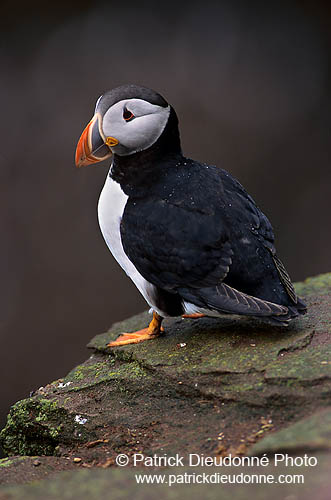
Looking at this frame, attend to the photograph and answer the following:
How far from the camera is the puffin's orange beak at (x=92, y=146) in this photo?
3771mm

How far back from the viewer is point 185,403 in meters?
3.34

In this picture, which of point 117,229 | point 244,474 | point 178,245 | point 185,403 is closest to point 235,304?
point 178,245

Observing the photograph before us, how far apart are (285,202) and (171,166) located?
4.26 metres

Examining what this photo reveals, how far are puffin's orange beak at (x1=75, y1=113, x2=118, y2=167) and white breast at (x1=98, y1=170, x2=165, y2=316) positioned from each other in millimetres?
204

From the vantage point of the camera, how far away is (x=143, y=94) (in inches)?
147

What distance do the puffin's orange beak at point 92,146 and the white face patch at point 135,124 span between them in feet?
0.17

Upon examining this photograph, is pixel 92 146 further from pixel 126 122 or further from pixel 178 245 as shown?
pixel 178 245

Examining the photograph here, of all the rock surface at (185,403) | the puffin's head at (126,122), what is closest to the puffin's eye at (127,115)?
the puffin's head at (126,122)

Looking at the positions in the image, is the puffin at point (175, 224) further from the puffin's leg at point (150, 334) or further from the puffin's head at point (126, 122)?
the puffin's leg at point (150, 334)

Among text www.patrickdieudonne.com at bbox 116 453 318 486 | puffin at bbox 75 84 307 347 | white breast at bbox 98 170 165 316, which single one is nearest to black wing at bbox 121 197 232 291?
puffin at bbox 75 84 307 347

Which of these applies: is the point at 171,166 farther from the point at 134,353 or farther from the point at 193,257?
the point at 134,353

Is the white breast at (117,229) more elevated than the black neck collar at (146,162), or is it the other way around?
the black neck collar at (146,162)

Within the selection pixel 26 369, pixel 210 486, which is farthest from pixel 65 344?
pixel 210 486

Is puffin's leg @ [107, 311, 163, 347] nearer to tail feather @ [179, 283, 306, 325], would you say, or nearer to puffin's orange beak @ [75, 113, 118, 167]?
tail feather @ [179, 283, 306, 325]
